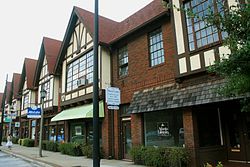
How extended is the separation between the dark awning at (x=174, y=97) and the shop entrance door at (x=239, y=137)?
249cm

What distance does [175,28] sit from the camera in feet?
37.5

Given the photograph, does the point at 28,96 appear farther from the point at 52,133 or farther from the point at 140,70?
the point at 140,70

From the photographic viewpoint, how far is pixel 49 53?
26016 mm

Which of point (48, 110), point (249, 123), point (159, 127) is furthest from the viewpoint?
point (48, 110)

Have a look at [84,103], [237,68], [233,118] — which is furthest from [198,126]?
[84,103]

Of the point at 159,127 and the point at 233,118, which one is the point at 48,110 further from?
the point at 233,118

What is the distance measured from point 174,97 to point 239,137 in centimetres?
326

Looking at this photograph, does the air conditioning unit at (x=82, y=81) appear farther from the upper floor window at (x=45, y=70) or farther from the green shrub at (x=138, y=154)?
the upper floor window at (x=45, y=70)

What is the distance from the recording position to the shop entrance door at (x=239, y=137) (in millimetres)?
10578

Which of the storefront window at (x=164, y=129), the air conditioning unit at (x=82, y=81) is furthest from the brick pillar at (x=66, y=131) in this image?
the storefront window at (x=164, y=129)

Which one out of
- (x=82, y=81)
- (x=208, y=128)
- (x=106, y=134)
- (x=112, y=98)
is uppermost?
(x=82, y=81)

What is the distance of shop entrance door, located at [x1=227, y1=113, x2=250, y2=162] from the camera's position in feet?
34.7

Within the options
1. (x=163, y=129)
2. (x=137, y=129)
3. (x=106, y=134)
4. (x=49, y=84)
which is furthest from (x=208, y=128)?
(x=49, y=84)

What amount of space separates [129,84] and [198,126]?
5.11 m
